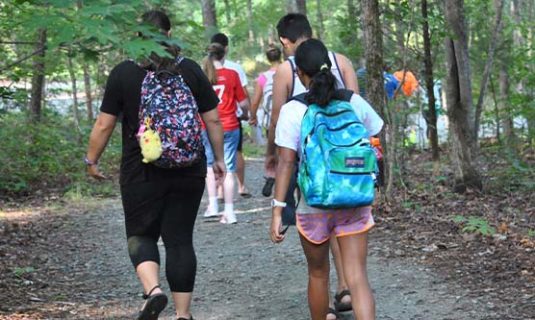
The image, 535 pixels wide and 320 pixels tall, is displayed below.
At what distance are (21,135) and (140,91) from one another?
33.1 ft

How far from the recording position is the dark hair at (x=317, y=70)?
186 inches

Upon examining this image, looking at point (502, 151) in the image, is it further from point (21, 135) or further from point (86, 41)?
point (86, 41)

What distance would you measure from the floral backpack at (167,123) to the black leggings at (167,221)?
20cm

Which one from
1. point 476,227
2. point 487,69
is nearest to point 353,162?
point 476,227

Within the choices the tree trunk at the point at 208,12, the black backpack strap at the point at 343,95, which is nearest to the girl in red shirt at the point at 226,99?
the black backpack strap at the point at 343,95

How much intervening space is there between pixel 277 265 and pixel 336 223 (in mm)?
3227

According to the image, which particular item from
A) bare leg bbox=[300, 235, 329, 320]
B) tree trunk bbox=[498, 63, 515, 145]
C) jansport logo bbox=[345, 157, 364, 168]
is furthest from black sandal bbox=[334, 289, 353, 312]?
tree trunk bbox=[498, 63, 515, 145]

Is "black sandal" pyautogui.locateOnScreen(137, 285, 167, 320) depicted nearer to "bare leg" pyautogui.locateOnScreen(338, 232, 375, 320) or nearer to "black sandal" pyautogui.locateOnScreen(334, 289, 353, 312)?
"bare leg" pyautogui.locateOnScreen(338, 232, 375, 320)

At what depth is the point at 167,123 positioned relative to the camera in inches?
208

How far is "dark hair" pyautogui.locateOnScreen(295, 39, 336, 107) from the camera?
4.73 metres

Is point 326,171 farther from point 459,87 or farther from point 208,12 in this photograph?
point 208,12

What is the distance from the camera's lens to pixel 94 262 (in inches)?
336

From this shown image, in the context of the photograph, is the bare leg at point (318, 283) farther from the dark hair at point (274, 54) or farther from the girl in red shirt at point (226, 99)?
the dark hair at point (274, 54)

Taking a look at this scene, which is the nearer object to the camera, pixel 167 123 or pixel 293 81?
pixel 167 123
